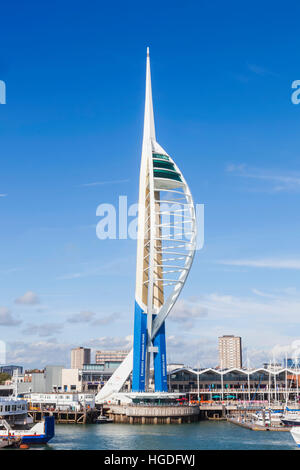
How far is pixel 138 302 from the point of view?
269 feet

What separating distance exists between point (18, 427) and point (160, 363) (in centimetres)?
3215

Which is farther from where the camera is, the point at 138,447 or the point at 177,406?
the point at 177,406

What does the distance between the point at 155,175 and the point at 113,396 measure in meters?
32.5

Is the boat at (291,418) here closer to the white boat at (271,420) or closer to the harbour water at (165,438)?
the white boat at (271,420)

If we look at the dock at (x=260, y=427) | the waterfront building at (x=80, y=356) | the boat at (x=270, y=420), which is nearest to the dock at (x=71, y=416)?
the dock at (x=260, y=427)

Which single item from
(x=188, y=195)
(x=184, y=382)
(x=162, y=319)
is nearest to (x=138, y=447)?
(x=162, y=319)

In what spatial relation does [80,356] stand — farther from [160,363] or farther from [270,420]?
[270,420]

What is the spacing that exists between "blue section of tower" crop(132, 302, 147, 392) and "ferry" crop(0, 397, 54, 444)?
90.4 feet

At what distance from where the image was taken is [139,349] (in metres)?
80.3

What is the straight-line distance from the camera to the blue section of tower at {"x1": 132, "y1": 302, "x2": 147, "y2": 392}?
3120 inches

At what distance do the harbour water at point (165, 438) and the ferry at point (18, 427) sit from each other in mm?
1162

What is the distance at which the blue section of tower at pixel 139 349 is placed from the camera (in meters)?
79.2

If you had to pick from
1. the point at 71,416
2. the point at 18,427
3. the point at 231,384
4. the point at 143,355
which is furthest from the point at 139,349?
the point at 231,384

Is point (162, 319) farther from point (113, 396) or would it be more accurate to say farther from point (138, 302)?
point (113, 396)
